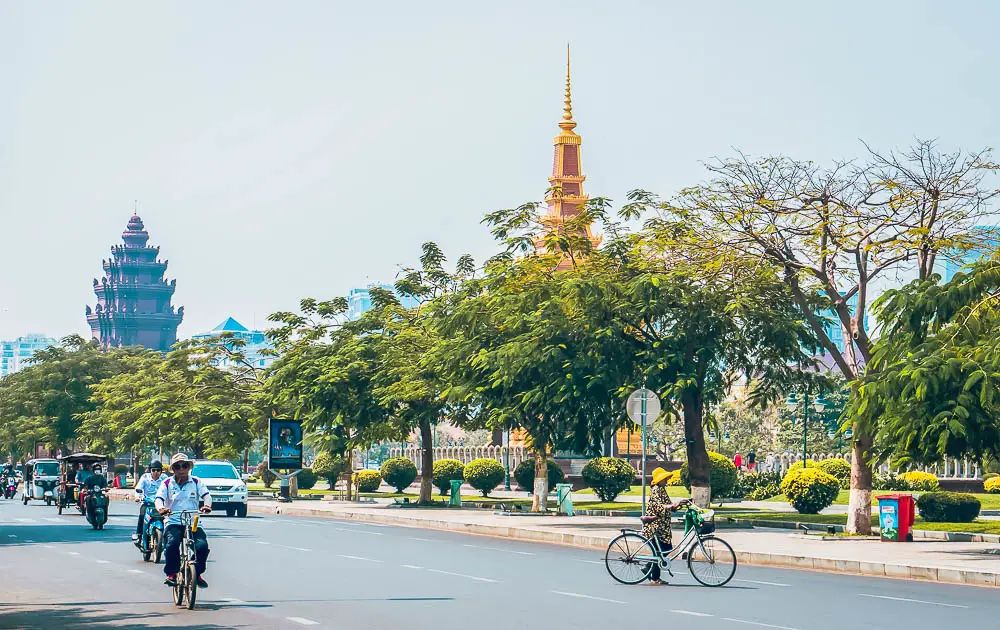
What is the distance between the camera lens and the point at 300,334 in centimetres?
5700

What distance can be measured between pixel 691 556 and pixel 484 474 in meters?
40.2

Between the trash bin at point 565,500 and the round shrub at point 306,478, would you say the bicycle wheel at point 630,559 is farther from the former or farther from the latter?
the round shrub at point 306,478

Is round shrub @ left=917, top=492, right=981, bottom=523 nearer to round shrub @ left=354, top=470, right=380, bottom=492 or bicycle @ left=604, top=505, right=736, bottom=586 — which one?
bicycle @ left=604, top=505, right=736, bottom=586

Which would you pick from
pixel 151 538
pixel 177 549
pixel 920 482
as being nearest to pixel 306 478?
pixel 920 482

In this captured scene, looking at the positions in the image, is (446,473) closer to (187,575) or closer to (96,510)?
(96,510)

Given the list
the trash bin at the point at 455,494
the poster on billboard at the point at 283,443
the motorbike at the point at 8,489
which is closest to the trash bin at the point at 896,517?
the trash bin at the point at 455,494

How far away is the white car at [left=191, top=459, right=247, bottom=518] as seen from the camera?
4359cm

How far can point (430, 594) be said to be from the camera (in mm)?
18484

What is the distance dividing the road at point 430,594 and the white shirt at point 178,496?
1.04 m

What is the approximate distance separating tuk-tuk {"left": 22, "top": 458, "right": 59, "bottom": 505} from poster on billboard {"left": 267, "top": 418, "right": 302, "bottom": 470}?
823 cm

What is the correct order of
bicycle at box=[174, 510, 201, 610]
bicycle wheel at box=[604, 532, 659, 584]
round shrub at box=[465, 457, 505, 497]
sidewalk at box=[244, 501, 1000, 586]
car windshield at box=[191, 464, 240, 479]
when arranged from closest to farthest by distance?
1. bicycle at box=[174, 510, 201, 610]
2. bicycle wheel at box=[604, 532, 659, 584]
3. sidewalk at box=[244, 501, 1000, 586]
4. car windshield at box=[191, 464, 240, 479]
5. round shrub at box=[465, 457, 505, 497]

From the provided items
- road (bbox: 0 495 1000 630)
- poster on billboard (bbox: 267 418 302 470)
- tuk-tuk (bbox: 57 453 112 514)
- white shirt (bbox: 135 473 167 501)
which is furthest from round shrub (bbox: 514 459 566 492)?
white shirt (bbox: 135 473 167 501)

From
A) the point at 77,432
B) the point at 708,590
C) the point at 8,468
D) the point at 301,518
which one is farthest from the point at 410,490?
the point at 708,590

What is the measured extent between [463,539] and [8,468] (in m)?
41.3
